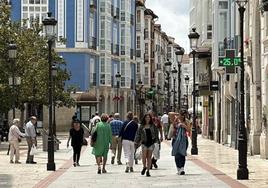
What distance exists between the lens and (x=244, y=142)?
19297 millimetres

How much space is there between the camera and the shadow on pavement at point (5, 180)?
1828 cm

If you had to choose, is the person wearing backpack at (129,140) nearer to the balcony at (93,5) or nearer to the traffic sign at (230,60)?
the traffic sign at (230,60)

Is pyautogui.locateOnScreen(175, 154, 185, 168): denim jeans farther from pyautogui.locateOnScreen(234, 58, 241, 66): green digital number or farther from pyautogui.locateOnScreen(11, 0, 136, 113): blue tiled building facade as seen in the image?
pyautogui.locateOnScreen(11, 0, 136, 113): blue tiled building facade

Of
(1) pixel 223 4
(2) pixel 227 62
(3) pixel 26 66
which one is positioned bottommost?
(2) pixel 227 62

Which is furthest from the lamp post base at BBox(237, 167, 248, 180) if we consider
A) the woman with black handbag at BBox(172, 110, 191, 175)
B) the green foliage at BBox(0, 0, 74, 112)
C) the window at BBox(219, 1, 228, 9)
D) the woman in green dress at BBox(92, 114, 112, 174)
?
the window at BBox(219, 1, 228, 9)

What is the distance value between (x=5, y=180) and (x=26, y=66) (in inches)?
1015

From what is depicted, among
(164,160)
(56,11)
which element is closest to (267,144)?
(164,160)

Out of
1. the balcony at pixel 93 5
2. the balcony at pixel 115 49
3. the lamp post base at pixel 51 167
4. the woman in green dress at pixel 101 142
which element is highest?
the balcony at pixel 93 5

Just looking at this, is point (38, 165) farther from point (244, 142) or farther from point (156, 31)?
point (156, 31)

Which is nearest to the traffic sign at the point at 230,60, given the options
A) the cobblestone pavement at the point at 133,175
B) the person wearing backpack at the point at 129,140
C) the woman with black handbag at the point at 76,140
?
the cobblestone pavement at the point at 133,175

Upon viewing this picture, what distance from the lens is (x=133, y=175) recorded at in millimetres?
20797

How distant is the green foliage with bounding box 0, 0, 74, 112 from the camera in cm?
3922

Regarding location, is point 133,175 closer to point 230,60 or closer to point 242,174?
point 242,174

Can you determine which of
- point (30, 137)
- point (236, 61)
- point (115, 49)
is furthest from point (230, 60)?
point (115, 49)
